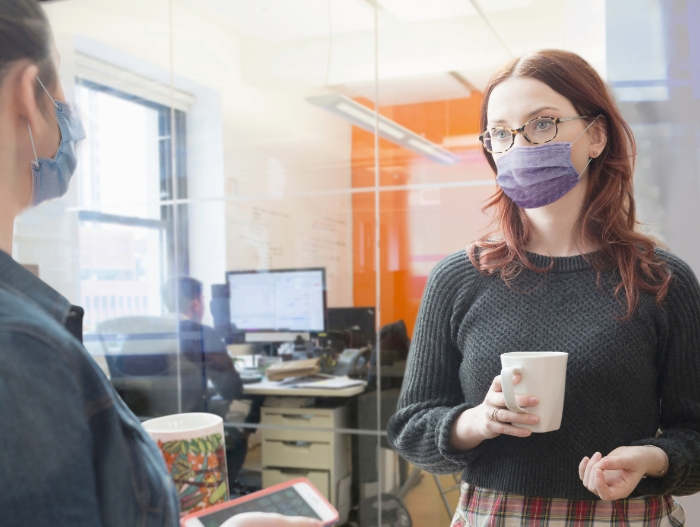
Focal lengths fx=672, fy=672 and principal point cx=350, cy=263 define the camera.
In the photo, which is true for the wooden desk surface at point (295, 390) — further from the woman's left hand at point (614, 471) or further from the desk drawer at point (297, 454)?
the woman's left hand at point (614, 471)

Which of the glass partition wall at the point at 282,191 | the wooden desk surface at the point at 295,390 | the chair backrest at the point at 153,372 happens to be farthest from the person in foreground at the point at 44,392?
the chair backrest at the point at 153,372

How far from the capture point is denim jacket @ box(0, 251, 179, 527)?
50 cm

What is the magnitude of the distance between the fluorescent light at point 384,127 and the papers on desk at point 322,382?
114cm

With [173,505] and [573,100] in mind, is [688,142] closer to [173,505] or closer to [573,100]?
[573,100]

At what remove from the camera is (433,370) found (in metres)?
1.15

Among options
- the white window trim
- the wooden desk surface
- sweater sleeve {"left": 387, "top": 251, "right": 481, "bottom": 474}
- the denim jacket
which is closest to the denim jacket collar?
the denim jacket

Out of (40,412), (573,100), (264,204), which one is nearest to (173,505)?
(40,412)

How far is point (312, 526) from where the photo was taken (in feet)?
2.60

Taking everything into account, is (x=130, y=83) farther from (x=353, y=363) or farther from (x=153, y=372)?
(x=353, y=363)

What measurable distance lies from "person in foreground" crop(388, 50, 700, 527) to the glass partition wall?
5.34ft

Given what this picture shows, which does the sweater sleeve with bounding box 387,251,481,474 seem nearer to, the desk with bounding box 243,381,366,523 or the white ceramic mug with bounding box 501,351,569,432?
the white ceramic mug with bounding box 501,351,569,432

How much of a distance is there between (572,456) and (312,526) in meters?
0.45

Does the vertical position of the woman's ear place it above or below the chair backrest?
above

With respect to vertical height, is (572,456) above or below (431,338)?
below
